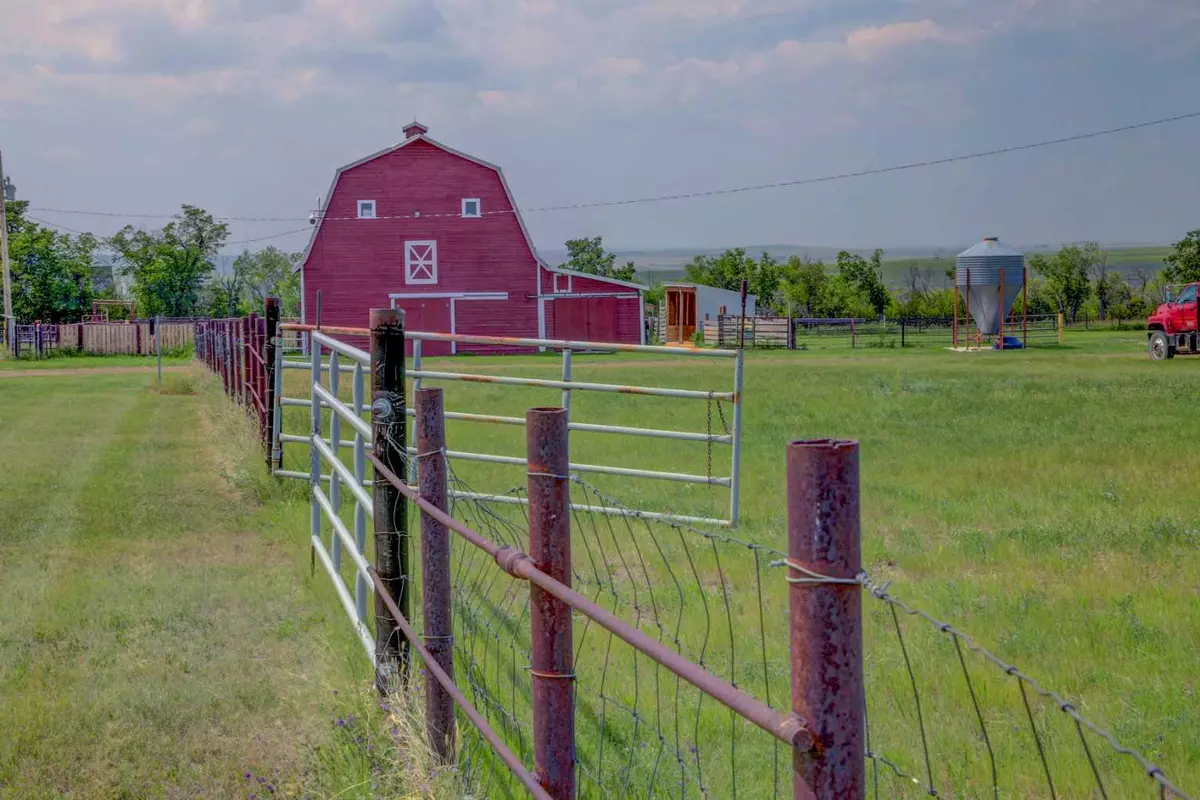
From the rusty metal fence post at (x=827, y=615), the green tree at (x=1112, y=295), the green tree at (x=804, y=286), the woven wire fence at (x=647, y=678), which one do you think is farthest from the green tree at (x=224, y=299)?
the rusty metal fence post at (x=827, y=615)

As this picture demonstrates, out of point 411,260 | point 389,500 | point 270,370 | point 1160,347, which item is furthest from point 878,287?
Result: point 389,500

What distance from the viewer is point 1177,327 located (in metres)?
32.6

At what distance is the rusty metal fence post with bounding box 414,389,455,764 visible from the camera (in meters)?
3.92

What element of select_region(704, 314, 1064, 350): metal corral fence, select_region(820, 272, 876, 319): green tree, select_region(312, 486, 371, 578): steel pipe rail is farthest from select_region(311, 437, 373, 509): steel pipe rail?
select_region(820, 272, 876, 319): green tree

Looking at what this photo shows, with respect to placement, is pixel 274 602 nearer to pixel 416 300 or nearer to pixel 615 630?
pixel 615 630

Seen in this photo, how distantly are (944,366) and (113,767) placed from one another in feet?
98.3

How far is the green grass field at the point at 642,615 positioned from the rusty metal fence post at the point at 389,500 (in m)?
0.33

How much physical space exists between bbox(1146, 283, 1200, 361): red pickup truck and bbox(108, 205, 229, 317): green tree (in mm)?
59090

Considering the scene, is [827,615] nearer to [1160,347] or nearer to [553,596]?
[553,596]

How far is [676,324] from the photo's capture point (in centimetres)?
5788

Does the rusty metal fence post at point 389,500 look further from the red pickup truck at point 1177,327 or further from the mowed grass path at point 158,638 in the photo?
the red pickup truck at point 1177,327

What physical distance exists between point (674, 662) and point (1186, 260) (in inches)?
2992

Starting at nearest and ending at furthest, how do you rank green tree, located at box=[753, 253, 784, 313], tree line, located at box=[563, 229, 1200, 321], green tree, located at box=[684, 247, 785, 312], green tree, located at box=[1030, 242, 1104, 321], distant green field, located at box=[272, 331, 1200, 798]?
distant green field, located at box=[272, 331, 1200, 798]
tree line, located at box=[563, 229, 1200, 321]
green tree, located at box=[1030, 242, 1104, 321]
green tree, located at box=[753, 253, 784, 313]
green tree, located at box=[684, 247, 785, 312]

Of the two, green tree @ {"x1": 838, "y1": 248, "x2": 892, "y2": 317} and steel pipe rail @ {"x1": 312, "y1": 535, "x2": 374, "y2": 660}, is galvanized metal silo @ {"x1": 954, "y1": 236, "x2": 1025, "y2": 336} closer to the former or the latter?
green tree @ {"x1": 838, "y1": 248, "x2": 892, "y2": 317}
